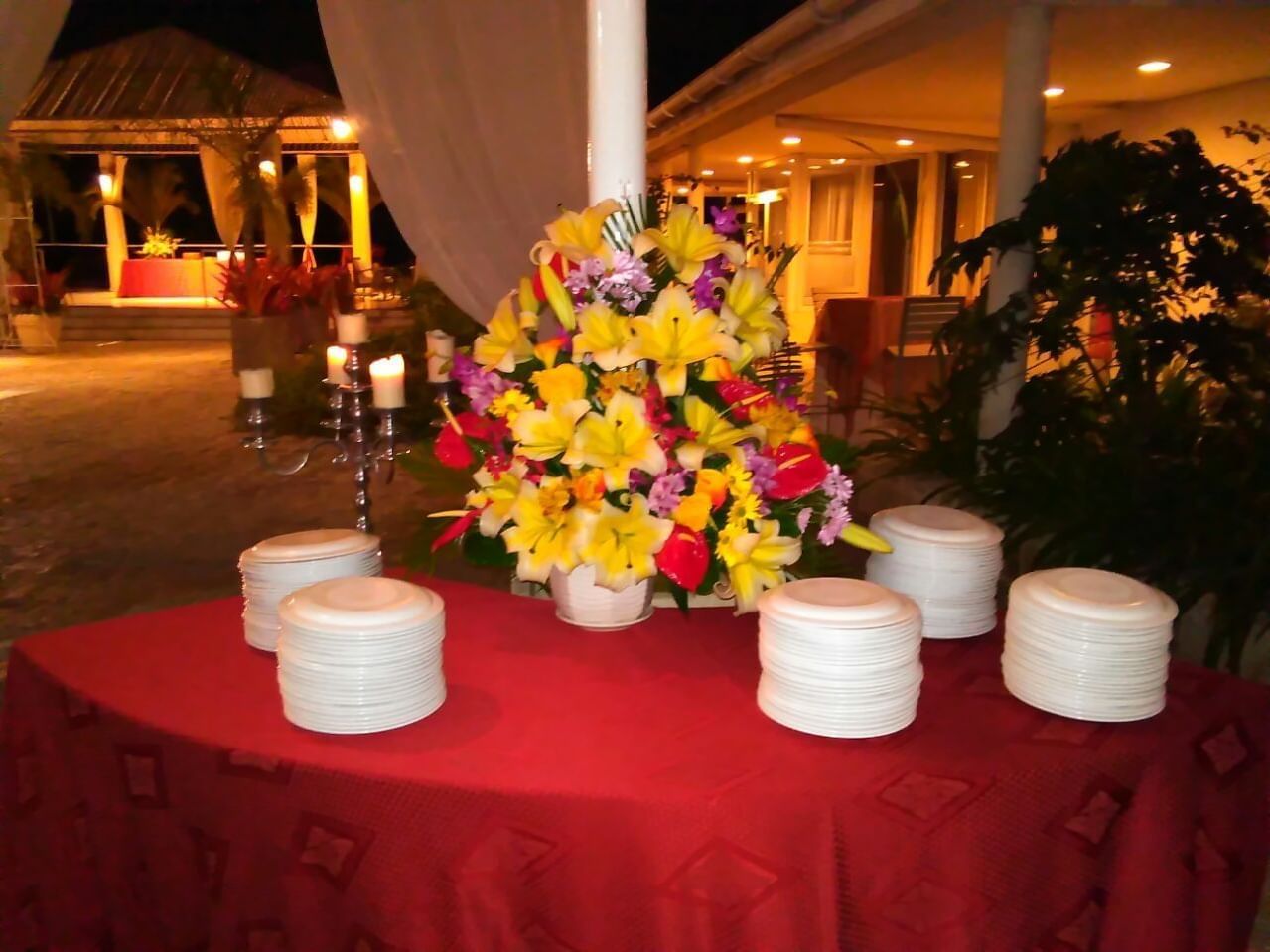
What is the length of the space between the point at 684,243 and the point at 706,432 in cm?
28

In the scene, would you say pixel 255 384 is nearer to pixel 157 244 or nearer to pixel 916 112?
pixel 916 112

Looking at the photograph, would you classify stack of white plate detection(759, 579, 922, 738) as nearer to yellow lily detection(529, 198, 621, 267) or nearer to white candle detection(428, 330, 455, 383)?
yellow lily detection(529, 198, 621, 267)

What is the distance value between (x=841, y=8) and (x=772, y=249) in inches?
117

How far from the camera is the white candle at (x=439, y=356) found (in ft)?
5.83

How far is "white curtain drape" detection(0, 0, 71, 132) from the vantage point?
197cm

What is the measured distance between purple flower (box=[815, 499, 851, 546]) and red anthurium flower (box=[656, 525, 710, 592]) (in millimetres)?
195

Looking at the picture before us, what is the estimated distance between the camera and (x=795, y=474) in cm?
136

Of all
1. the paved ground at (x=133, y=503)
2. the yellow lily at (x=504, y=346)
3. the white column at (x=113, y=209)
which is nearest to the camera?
the yellow lily at (x=504, y=346)

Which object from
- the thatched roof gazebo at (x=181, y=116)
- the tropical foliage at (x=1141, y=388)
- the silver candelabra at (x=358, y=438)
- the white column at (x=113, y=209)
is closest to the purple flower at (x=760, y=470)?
the silver candelabra at (x=358, y=438)

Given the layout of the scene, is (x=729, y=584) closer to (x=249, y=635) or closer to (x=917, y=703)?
(x=917, y=703)

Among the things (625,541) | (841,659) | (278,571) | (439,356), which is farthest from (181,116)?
(841,659)

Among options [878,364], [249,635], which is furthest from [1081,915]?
[878,364]

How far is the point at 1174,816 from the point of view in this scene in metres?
1.21

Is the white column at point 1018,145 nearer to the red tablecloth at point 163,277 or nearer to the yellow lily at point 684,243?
the yellow lily at point 684,243
